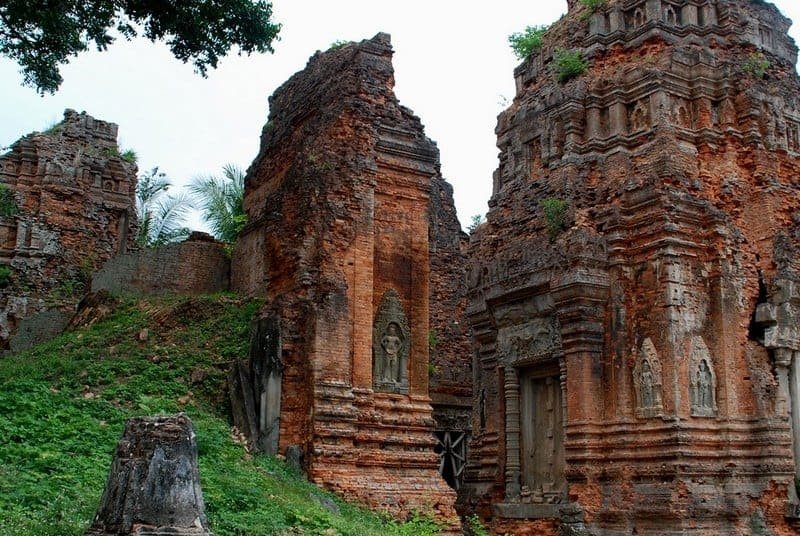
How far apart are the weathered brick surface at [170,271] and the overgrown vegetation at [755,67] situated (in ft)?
32.4

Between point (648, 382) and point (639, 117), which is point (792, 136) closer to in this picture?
point (639, 117)

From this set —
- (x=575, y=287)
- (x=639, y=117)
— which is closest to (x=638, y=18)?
(x=639, y=117)

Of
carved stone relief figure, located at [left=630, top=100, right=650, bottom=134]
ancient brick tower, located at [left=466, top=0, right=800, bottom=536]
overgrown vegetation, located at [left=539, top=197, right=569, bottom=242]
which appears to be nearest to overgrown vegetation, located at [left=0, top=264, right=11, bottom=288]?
ancient brick tower, located at [left=466, top=0, right=800, bottom=536]

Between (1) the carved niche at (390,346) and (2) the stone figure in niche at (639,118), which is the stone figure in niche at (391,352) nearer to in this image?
(1) the carved niche at (390,346)

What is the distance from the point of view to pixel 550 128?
16781mm

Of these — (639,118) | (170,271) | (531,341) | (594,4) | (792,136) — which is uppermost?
(594,4)

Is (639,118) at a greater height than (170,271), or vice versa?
(639,118)

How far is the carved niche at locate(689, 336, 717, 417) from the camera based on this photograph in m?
13.8

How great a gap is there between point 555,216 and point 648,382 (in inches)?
128

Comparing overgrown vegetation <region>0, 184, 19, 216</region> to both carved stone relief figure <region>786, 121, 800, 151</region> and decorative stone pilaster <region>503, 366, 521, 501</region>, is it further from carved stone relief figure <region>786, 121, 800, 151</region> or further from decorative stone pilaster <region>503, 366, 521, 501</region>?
carved stone relief figure <region>786, 121, 800, 151</region>

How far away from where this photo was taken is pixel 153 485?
7512 millimetres

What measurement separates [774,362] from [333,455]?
21.5 ft

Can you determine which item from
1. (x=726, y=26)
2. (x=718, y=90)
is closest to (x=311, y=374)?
(x=718, y=90)

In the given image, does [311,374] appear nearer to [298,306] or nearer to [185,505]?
[298,306]
